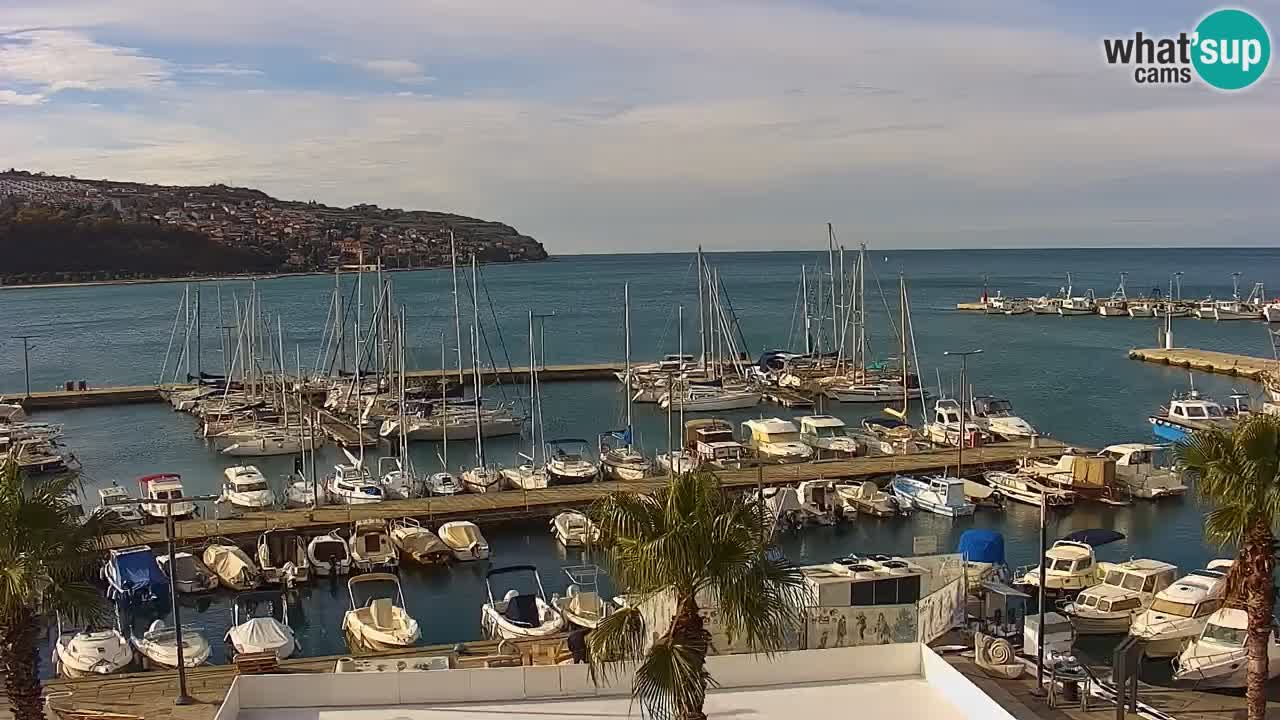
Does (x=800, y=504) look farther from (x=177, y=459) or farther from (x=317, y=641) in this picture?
(x=177, y=459)

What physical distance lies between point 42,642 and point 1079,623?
77.3 feet

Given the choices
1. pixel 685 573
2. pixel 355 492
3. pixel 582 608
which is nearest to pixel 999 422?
pixel 355 492

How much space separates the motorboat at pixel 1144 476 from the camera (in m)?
40.0

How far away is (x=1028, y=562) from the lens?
3384 cm

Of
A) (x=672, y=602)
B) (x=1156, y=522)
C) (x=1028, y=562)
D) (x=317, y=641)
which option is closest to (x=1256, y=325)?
(x=1156, y=522)

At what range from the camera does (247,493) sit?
38.8 m

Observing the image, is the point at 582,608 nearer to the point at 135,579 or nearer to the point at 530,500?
the point at 135,579

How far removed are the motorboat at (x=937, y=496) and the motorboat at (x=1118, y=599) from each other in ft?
36.1

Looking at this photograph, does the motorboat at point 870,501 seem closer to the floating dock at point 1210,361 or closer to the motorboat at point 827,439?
the motorboat at point 827,439

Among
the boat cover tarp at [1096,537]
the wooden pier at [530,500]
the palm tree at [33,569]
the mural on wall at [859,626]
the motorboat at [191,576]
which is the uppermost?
the palm tree at [33,569]

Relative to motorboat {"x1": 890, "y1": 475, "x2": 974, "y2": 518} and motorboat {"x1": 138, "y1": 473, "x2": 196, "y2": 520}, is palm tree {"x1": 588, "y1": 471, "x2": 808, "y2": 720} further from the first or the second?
motorboat {"x1": 890, "y1": 475, "x2": 974, "y2": 518}

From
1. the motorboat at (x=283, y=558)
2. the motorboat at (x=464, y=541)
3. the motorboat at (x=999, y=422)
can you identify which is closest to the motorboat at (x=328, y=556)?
the motorboat at (x=283, y=558)

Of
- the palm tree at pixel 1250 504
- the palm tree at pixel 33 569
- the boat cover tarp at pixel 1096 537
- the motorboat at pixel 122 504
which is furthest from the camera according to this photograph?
the motorboat at pixel 122 504

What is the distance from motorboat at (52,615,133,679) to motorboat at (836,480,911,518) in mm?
22515
